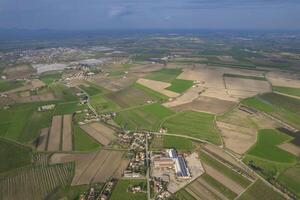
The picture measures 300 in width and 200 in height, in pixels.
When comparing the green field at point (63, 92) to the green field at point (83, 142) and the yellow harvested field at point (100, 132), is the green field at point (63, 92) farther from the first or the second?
the green field at point (83, 142)

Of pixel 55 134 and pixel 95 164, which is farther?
pixel 55 134

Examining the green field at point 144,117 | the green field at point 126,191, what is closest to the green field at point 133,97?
the green field at point 144,117

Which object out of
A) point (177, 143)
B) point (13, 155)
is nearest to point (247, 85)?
point (177, 143)

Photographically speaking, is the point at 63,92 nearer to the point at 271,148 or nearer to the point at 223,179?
the point at 223,179

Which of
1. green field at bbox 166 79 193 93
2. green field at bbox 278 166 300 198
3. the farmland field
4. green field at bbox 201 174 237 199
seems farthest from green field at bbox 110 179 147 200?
green field at bbox 166 79 193 93

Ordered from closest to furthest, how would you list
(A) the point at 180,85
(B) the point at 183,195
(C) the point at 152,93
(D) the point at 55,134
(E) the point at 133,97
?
1. (B) the point at 183,195
2. (D) the point at 55,134
3. (E) the point at 133,97
4. (C) the point at 152,93
5. (A) the point at 180,85

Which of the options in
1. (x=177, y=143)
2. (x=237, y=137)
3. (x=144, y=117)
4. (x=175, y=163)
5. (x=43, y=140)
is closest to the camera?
(x=175, y=163)

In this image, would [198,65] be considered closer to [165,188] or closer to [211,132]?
[211,132]
